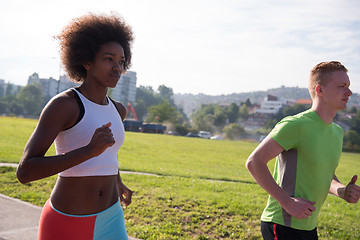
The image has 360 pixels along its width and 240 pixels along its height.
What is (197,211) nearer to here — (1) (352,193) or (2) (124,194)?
(2) (124,194)

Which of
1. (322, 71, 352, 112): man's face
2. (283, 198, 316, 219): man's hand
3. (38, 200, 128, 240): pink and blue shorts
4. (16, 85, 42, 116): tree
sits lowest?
(16, 85, 42, 116): tree

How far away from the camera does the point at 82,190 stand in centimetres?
249

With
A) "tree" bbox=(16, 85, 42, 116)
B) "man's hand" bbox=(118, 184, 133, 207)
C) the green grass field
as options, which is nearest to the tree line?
"tree" bbox=(16, 85, 42, 116)

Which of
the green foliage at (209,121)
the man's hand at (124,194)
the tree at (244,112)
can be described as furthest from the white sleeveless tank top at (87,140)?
the tree at (244,112)

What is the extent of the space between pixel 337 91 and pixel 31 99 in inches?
6030

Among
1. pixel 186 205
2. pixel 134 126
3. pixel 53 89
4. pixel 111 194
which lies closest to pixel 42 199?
pixel 186 205

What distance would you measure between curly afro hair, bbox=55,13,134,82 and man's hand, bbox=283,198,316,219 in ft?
5.42

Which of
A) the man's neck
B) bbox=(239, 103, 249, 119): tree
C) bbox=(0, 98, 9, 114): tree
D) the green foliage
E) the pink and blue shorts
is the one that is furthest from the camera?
bbox=(239, 103, 249, 119): tree

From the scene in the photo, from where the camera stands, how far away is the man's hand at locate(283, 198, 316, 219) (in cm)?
256

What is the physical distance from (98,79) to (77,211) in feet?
2.86

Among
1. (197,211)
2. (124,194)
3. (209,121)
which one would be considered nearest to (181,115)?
(209,121)

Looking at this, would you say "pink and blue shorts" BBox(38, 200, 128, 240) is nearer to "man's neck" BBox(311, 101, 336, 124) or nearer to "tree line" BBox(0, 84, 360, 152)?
"man's neck" BBox(311, 101, 336, 124)

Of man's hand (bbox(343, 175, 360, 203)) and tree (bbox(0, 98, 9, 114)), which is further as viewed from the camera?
tree (bbox(0, 98, 9, 114))

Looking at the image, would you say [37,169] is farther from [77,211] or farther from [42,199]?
[42,199]
